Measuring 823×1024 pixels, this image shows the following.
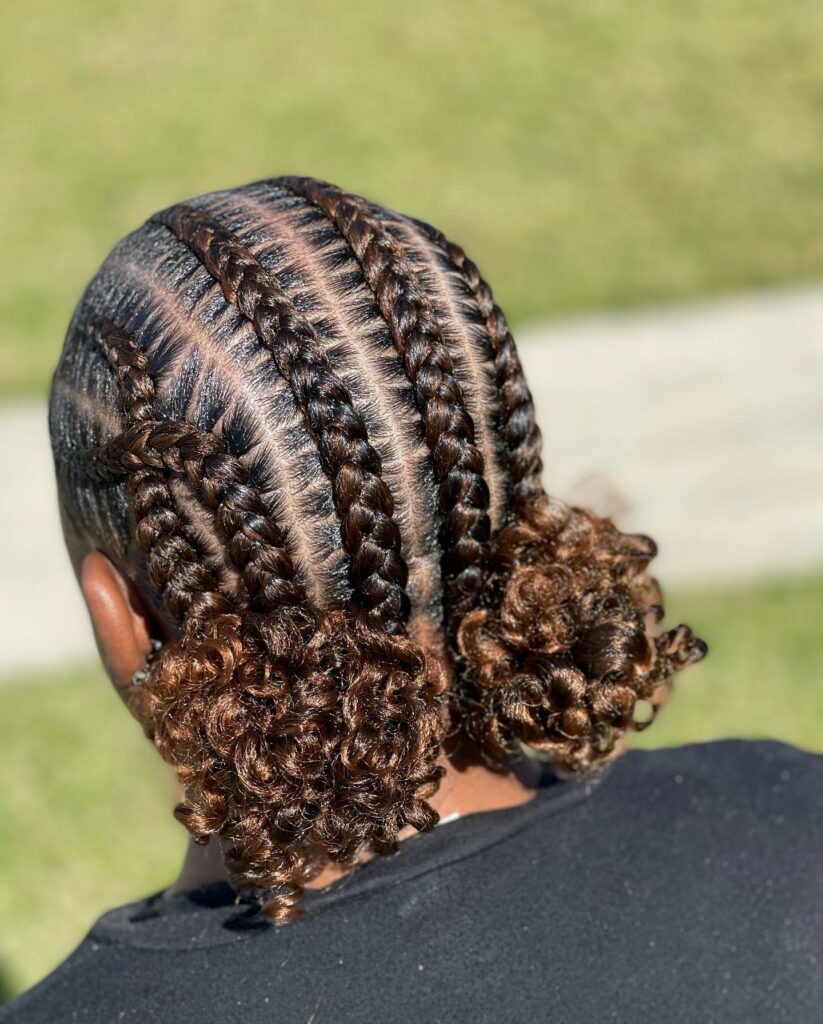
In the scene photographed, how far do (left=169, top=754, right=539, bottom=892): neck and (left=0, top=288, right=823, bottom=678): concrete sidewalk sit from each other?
298cm

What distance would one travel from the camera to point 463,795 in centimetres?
176

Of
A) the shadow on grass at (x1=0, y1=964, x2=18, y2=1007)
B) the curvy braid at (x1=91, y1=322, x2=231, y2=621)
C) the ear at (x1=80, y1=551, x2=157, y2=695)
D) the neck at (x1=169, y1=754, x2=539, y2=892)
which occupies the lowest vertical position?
the shadow on grass at (x1=0, y1=964, x2=18, y2=1007)

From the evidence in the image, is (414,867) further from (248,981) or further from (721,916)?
(721,916)

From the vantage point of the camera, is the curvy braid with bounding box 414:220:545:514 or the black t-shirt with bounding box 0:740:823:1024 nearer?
the black t-shirt with bounding box 0:740:823:1024

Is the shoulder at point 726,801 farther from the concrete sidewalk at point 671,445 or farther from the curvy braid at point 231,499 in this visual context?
the concrete sidewalk at point 671,445

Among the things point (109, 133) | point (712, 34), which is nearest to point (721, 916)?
point (109, 133)

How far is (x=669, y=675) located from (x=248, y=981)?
2.53 ft

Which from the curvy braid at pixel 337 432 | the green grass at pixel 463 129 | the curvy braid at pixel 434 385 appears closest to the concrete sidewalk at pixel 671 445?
the green grass at pixel 463 129

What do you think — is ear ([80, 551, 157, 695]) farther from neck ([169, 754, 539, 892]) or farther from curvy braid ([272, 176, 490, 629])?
curvy braid ([272, 176, 490, 629])

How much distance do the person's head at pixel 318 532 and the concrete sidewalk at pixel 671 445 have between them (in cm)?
305

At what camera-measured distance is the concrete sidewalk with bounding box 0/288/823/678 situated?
5.00m

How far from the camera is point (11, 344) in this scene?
20.9 feet

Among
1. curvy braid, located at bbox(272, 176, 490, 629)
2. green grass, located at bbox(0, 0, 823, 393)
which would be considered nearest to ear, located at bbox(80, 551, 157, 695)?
curvy braid, located at bbox(272, 176, 490, 629)

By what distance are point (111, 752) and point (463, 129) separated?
5239mm
